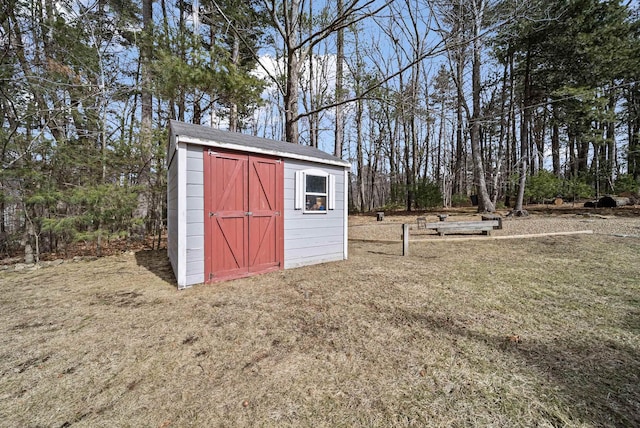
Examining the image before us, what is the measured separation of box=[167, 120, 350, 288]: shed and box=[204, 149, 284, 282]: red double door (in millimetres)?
16

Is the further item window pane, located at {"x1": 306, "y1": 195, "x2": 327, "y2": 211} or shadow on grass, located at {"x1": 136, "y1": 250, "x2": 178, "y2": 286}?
window pane, located at {"x1": 306, "y1": 195, "x2": 327, "y2": 211}

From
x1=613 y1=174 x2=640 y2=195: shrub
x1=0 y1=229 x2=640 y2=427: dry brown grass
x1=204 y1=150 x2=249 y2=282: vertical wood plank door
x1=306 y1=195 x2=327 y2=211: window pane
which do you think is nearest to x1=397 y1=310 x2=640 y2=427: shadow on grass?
x1=0 y1=229 x2=640 y2=427: dry brown grass

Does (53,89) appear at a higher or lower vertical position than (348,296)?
higher

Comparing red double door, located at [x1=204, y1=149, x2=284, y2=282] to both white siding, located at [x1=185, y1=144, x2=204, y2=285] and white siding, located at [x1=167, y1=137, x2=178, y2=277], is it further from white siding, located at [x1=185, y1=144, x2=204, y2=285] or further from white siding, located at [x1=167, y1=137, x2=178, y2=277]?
white siding, located at [x1=167, y1=137, x2=178, y2=277]

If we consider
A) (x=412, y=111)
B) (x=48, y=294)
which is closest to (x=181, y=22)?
(x=412, y=111)

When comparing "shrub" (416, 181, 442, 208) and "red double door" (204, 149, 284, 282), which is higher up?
"shrub" (416, 181, 442, 208)

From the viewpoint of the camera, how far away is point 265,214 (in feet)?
16.2

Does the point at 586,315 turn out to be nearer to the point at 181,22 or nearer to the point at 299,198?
the point at 299,198

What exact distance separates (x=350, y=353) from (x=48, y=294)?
192 inches

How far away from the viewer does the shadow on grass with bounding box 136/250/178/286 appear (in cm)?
490

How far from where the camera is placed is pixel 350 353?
92.6 inches

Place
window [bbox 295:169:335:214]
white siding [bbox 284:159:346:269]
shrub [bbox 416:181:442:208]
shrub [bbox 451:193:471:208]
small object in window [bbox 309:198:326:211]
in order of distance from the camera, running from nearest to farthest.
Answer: white siding [bbox 284:159:346:269]
window [bbox 295:169:335:214]
small object in window [bbox 309:198:326:211]
shrub [bbox 416:181:442:208]
shrub [bbox 451:193:471:208]

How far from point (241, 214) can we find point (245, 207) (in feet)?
0.50

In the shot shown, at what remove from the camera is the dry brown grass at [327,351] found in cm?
171
